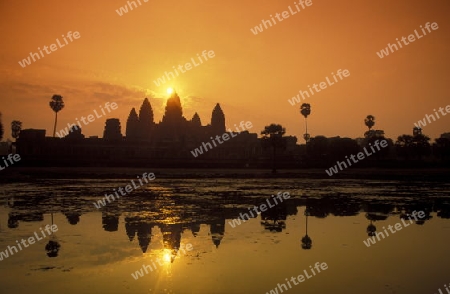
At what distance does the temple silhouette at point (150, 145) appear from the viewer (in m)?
98.6

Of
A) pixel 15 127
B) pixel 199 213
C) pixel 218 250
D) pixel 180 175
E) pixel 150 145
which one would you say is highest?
pixel 15 127

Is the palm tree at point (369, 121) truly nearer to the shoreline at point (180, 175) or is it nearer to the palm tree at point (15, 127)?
the shoreline at point (180, 175)

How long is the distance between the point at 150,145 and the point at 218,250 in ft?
422

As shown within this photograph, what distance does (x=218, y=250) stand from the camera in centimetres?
1611

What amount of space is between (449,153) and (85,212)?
11697cm

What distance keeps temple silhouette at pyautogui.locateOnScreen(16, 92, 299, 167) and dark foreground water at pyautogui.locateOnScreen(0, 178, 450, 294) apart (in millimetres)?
70568

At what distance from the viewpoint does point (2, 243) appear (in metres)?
16.7

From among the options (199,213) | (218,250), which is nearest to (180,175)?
(199,213)

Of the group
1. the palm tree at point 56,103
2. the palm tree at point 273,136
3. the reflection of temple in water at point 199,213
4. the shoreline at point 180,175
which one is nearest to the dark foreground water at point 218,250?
the reflection of temple in water at point 199,213

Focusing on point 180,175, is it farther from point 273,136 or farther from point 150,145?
point 150,145

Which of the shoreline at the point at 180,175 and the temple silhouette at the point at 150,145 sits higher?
the temple silhouette at the point at 150,145

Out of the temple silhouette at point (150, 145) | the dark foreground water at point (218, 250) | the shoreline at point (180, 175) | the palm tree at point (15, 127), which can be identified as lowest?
the dark foreground water at point (218, 250)

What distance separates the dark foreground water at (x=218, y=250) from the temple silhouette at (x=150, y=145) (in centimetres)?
7057

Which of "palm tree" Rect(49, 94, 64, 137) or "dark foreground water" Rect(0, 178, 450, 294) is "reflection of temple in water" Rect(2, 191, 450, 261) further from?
"palm tree" Rect(49, 94, 64, 137)
